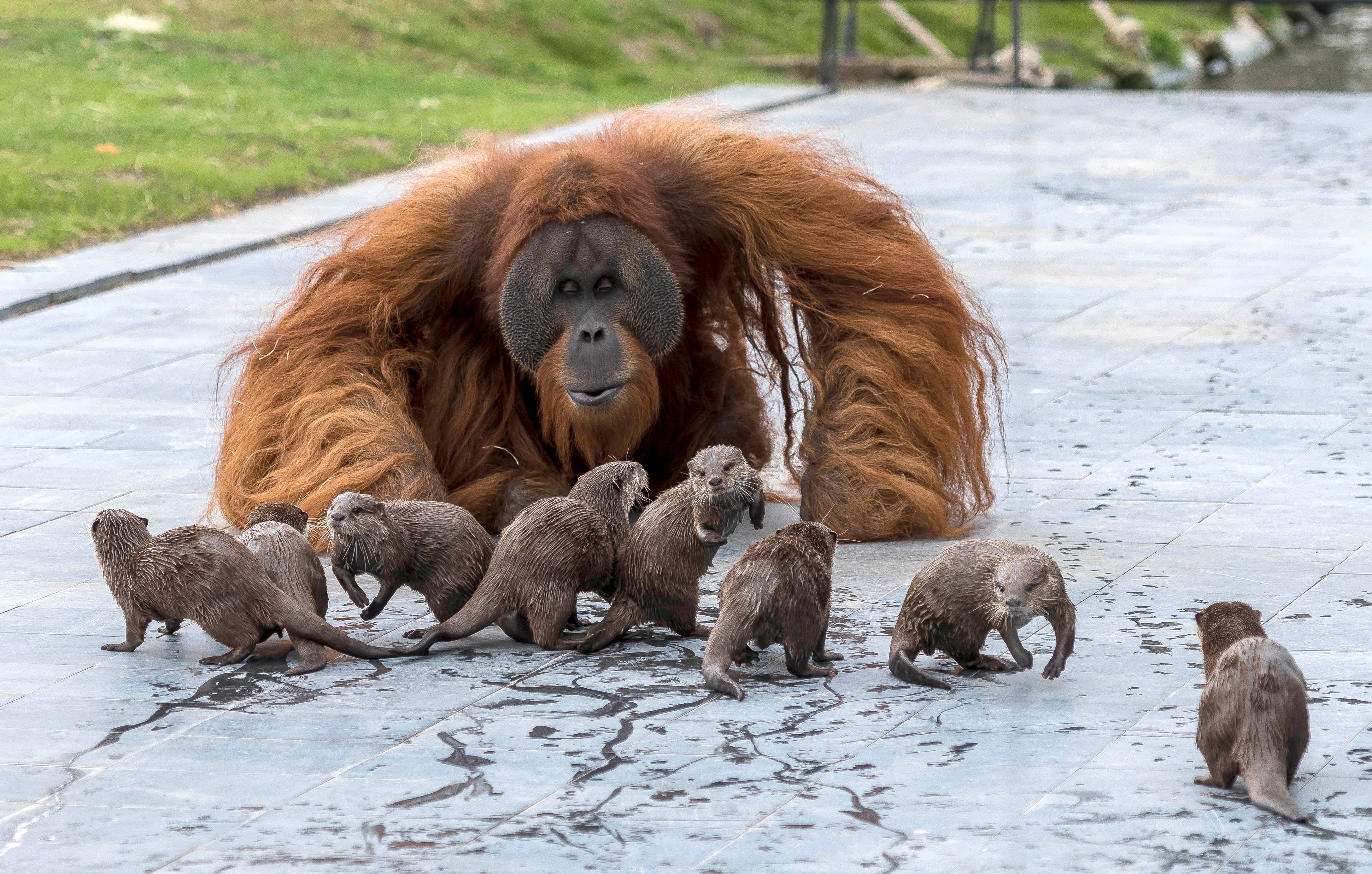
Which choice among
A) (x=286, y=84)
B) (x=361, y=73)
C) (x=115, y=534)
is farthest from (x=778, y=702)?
(x=361, y=73)

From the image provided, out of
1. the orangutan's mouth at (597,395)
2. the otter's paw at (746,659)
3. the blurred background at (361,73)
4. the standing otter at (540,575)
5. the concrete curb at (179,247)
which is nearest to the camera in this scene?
the otter's paw at (746,659)

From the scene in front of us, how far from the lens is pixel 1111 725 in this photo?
325 cm

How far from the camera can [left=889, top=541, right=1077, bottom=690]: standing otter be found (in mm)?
3389

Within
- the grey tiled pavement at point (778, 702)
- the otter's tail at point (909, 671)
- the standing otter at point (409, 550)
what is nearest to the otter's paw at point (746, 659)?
the grey tiled pavement at point (778, 702)

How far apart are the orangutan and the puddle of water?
1666 centimetres

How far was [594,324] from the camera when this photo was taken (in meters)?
4.36

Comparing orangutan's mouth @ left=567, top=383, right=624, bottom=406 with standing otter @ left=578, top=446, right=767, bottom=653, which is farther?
orangutan's mouth @ left=567, top=383, right=624, bottom=406

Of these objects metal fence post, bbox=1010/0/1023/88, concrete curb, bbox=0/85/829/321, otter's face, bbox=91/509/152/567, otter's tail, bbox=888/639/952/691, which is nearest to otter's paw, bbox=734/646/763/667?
otter's tail, bbox=888/639/952/691

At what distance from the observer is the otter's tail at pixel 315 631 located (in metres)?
3.62

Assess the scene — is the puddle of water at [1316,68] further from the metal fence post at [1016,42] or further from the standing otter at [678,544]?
the standing otter at [678,544]

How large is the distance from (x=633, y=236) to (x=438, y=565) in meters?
1.01

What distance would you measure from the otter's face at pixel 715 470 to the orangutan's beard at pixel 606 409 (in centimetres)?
65

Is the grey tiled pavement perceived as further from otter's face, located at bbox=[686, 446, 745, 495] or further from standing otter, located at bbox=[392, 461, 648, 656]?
otter's face, located at bbox=[686, 446, 745, 495]

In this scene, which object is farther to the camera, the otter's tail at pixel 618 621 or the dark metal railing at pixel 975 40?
the dark metal railing at pixel 975 40
